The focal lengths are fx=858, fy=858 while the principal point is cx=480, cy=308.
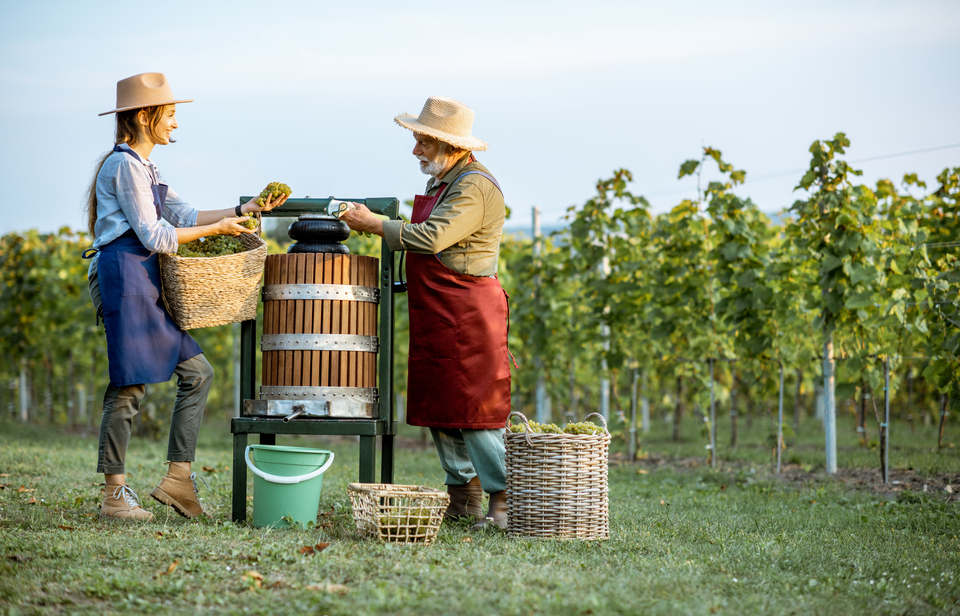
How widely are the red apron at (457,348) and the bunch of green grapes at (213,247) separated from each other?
88 centimetres

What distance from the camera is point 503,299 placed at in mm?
4316

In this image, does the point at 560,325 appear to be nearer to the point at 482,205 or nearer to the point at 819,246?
the point at 819,246

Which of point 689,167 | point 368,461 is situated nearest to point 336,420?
point 368,461

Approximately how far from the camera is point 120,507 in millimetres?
4098

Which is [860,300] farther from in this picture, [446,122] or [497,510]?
[446,122]

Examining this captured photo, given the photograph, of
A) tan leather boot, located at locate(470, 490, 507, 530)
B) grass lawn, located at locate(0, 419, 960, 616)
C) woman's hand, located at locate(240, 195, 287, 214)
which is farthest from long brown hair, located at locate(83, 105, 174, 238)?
tan leather boot, located at locate(470, 490, 507, 530)

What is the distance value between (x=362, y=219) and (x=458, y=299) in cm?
60

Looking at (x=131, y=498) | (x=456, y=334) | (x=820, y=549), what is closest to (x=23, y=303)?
(x=131, y=498)

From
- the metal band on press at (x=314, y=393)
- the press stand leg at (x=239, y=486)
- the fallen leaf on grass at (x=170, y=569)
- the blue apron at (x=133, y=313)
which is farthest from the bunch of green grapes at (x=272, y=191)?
the fallen leaf on grass at (x=170, y=569)

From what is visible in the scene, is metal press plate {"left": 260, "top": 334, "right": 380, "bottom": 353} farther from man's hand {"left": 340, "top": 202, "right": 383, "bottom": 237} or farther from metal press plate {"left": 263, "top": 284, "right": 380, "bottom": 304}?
man's hand {"left": 340, "top": 202, "right": 383, "bottom": 237}

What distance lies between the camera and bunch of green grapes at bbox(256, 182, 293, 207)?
423cm

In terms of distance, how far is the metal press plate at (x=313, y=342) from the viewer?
13.4 feet

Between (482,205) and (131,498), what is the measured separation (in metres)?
2.23

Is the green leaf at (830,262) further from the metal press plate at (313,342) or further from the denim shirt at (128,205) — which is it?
the denim shirt at (128,205)
